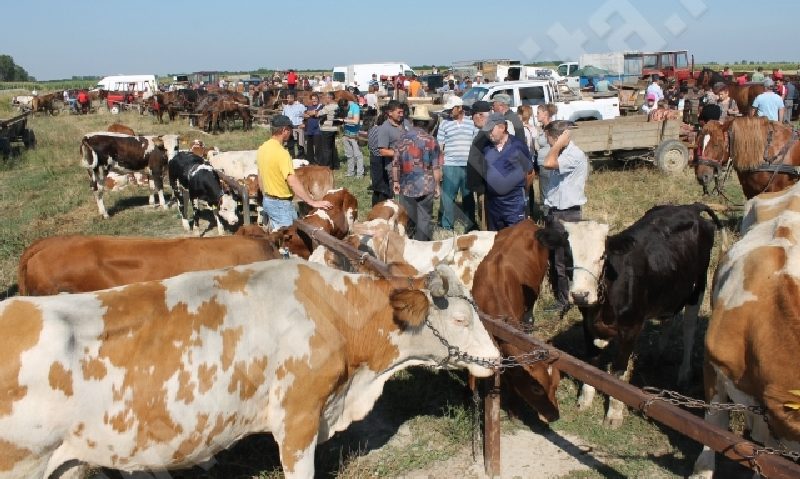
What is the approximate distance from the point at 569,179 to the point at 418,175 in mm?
1946

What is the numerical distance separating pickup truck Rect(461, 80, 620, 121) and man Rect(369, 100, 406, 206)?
601cm

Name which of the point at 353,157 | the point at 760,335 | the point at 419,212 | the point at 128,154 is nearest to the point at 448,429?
the point at 760,335

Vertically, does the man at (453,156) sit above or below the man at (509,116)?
below

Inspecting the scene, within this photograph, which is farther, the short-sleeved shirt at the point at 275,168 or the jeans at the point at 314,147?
the jeans at the point at 314,147

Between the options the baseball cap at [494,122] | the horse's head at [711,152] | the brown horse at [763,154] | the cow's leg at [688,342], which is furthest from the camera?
the horse's head at [711,152]

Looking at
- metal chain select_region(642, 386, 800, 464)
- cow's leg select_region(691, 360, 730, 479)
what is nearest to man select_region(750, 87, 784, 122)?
cow's leg select_region(691, 360, 730, 479)

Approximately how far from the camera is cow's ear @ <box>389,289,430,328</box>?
349 cm

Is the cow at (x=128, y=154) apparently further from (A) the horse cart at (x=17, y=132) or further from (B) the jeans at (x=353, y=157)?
(A) the horse cart at (x=17, y=132)

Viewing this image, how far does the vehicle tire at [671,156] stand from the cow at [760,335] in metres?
9.48

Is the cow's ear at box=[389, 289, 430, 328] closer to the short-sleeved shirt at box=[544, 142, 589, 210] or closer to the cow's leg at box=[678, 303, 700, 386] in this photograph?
the cow's leg at box=[678, 303, 700, 386]

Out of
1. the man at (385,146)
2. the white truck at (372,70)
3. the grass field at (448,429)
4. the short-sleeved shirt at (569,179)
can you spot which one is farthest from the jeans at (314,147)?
the white truck at (372,70)

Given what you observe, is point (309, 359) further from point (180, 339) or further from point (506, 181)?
point (506, 181)

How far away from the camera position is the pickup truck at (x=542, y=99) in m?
15.9

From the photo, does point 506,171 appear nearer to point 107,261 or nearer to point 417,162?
point 417,162
